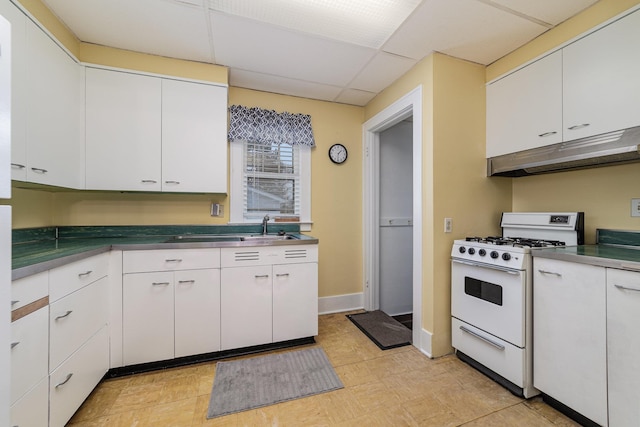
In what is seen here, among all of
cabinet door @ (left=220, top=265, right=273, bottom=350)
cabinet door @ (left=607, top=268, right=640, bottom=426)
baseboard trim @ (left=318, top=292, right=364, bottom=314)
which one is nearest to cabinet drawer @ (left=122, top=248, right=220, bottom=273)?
cabinet door @ (left=220, top=265, right=273, bottom=350)

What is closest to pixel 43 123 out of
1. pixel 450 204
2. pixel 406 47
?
pixel 406 47

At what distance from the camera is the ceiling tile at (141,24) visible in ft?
5.56

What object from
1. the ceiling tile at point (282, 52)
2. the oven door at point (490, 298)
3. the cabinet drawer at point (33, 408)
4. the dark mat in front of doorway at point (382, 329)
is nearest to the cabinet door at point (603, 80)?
the oven door at point (490, 298)

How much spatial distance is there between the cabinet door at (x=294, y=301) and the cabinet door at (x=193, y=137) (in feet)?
3.18

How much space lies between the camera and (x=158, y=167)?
2.19 meters

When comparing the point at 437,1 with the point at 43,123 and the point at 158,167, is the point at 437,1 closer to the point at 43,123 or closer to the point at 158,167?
the point at 158,167

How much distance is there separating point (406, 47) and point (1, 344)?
2.70 metres

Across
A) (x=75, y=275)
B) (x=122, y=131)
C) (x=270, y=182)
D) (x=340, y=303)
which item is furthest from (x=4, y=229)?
(x=340, y=303)

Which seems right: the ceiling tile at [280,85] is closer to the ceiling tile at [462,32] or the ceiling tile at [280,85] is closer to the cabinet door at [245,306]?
the ceiling tile at [462,32]

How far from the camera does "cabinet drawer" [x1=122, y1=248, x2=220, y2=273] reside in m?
1.86

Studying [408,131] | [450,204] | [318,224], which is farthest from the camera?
[408,131]

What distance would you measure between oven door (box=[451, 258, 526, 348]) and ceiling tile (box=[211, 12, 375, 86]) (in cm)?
195

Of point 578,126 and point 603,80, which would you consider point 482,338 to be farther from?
point 603,80

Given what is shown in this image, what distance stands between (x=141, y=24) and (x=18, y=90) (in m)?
0.87
